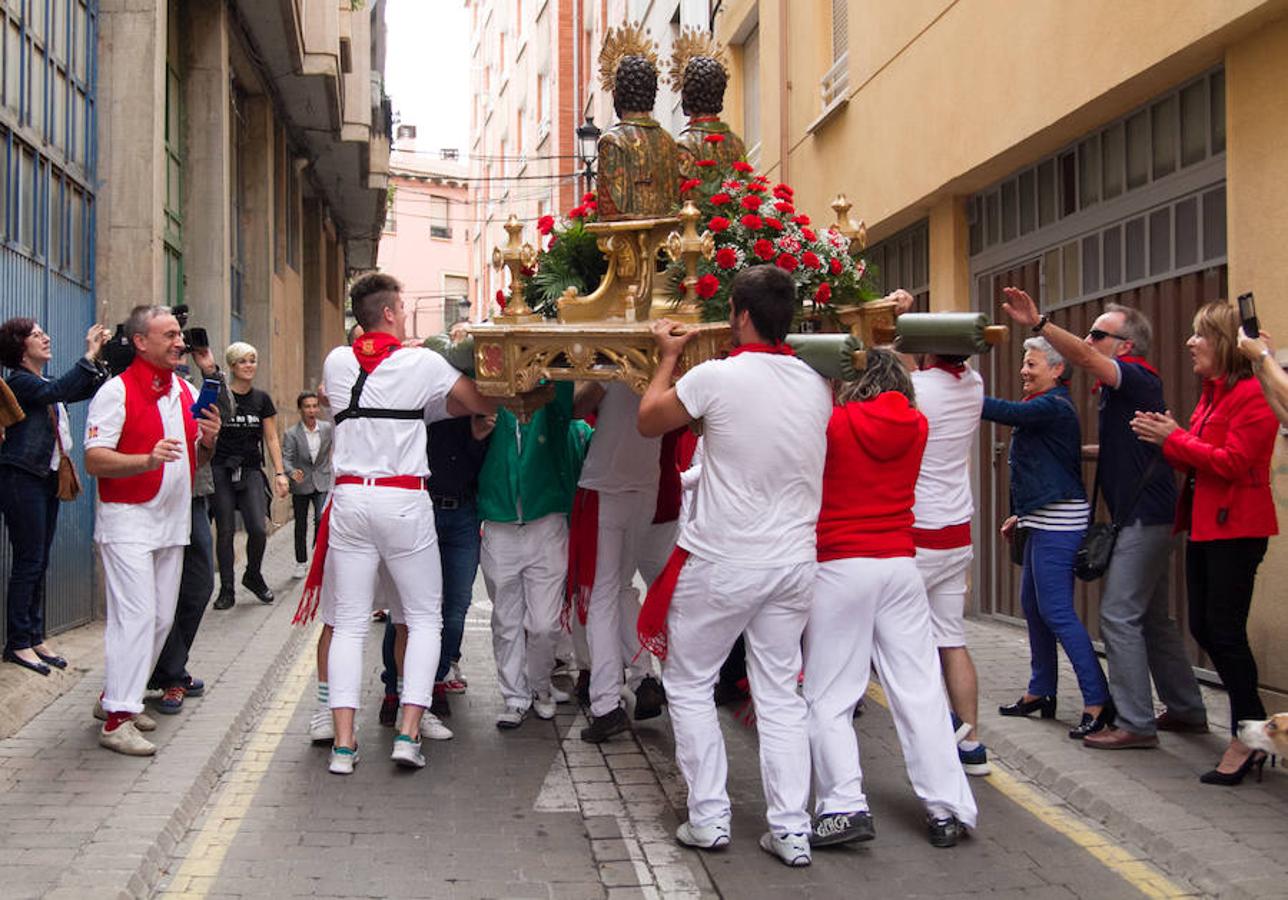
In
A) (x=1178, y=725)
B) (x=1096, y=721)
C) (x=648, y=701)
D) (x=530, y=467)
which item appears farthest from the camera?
(x=648, y=701)

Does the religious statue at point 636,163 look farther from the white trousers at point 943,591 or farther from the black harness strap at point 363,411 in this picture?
the white trousers at point 943,591

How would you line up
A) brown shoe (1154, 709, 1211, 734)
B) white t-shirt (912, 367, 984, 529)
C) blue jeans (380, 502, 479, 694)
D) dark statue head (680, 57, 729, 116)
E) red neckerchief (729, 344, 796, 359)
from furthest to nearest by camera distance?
1. dark statue head (680, 57, 729, 116)
2. blue jeans (380, 502, 479, 694)
3. brown shoe (1154, 709, 1211, 734)
4. white t-shirt (912, 367, 984, 529)
5. red neckerchief (729, 344, 796, 359)

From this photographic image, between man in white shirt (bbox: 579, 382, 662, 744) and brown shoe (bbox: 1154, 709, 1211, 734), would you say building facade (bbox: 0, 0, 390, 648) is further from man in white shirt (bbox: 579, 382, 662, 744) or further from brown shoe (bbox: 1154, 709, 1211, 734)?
brown shoe (bbox: 1154, 709, 1211, 734)

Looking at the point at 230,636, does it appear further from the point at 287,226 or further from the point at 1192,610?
the point at 287,226

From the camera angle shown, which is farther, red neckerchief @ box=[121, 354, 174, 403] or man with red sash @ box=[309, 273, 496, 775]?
red neckerchief @ box=[121, 354, 174, 403]

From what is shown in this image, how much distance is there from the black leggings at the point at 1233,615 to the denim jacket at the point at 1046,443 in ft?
3.33

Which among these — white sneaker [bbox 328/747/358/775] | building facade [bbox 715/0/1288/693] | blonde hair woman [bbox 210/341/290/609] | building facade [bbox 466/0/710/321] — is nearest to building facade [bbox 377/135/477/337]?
building facade [bbox 466/0/710/321]

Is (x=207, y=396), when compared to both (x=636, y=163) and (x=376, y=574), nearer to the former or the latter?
(x=376, y=574)

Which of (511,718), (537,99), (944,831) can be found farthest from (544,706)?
(537,99)

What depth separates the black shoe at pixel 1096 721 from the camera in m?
6.71

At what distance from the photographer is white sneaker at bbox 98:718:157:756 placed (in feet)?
20.6

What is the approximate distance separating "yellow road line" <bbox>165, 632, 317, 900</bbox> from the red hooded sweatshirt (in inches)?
102

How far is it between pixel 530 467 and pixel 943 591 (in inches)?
89.9

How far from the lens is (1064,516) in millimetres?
6973
